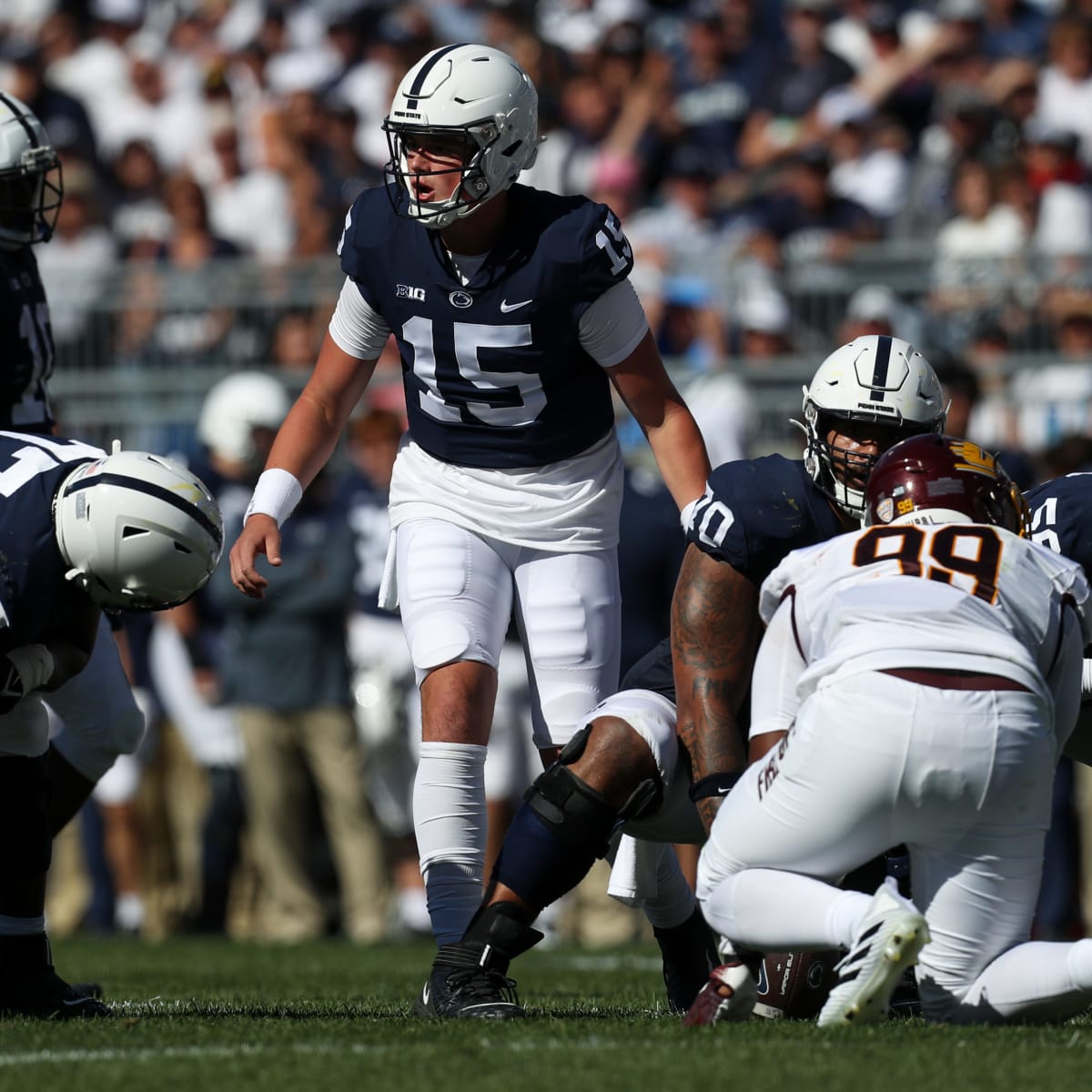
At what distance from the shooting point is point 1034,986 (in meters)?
4.25

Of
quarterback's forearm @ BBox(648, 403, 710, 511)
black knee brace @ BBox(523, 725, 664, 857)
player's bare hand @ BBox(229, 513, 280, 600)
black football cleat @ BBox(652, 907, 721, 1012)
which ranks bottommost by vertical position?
black football cleat @ BBox(652, 907, 721, 1012)

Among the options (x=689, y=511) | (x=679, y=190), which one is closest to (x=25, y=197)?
(x=689, y=511)

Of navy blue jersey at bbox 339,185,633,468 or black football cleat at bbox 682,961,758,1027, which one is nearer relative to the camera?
black football cleat at bbox 682,961,758,1027

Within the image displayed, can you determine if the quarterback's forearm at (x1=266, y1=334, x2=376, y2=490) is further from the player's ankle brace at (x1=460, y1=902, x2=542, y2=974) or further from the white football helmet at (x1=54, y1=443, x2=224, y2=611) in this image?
the player's ankle brace at (x1=460, y1=902, x2=542, y2=974)

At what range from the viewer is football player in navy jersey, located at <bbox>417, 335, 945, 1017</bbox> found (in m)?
4.92

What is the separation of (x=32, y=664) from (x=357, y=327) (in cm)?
134

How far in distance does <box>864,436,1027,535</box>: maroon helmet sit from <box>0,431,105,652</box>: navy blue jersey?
1.86 meters

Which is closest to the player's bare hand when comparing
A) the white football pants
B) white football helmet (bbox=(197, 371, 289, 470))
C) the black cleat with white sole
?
the white football pants

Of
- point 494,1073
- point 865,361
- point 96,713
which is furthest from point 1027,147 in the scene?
point 494,1073

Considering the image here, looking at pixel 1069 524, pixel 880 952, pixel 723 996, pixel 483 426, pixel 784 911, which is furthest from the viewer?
pixel 483 426

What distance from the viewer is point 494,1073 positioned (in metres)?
3.78

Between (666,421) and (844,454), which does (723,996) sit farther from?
(666,421)

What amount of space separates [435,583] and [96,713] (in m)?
1.16

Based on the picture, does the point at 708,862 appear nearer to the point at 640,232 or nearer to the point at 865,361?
the point at 865,361
